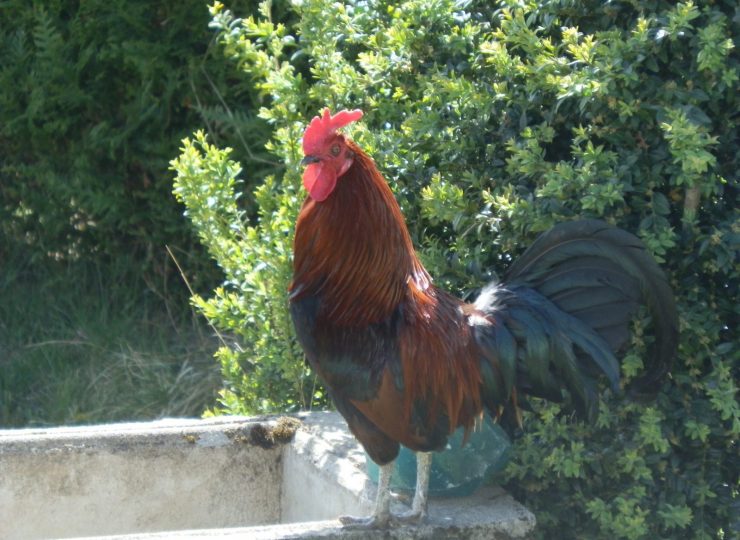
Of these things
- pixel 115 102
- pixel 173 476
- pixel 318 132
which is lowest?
pixel 173 476

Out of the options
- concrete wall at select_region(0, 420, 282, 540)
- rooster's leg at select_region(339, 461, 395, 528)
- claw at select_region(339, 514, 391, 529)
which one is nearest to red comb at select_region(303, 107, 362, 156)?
rooster's leg at select_region(339, 461, 395, 528)

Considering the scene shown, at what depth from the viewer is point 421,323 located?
11.6ft

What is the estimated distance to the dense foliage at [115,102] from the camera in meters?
6.64

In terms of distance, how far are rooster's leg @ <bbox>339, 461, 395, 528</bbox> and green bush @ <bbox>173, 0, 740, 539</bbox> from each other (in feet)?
1.82

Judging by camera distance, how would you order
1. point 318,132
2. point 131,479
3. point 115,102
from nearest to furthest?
point 318,132
point 131,479
point 115,102

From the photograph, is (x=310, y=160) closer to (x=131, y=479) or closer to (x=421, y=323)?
(x=421, y=323)

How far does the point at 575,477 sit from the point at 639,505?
246mm

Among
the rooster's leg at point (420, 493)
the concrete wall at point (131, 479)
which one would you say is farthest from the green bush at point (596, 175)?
the concrete wall at point (131, 479)

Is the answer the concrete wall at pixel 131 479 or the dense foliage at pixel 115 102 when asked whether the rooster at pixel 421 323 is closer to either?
the concrete wall at pixel 131 479

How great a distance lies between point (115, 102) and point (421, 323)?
13.2 feet

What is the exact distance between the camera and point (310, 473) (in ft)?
13.7

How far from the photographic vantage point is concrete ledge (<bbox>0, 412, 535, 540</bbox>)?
416cm

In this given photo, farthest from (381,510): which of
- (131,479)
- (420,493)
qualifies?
(131,479)

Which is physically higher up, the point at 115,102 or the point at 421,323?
the point at 115,102
